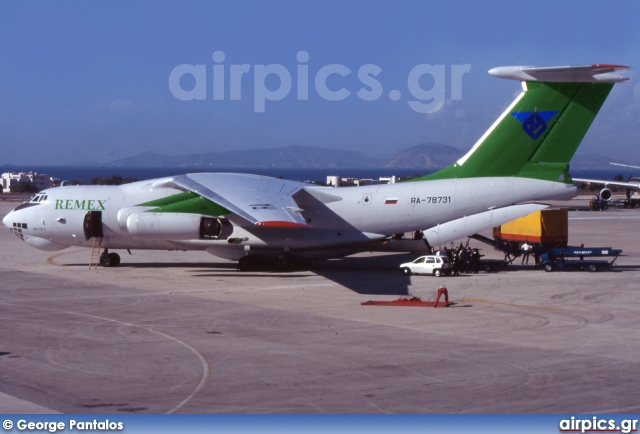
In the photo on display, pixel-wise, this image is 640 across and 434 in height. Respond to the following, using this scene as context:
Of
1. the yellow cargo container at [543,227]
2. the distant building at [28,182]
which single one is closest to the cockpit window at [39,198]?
the yellow cargo container at [543,227]

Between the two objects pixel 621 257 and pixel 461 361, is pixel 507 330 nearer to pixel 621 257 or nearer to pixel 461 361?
pixel 461 361

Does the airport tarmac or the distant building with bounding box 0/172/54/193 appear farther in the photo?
the distant building with bounding box 0/172/54/193

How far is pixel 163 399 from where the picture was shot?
12594 mm

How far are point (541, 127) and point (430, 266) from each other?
6340 mm

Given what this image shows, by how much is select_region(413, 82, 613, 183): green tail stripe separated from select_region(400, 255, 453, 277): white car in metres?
3.41

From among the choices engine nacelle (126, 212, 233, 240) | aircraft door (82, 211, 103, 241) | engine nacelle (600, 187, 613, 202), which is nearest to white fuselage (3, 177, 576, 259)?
engine nacelle (126, 212, 233, 240)

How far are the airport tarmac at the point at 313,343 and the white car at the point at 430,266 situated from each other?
1.40ft

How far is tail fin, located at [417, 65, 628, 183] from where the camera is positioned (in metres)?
28.6

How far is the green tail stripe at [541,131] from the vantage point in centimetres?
2870

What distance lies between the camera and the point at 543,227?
3116cm

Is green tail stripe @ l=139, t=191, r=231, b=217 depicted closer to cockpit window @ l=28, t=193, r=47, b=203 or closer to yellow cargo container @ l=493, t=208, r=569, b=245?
cockpit window @ l=28, t=193, r=47, b=203

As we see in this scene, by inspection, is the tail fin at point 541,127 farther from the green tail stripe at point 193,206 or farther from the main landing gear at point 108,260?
the main landing gear at point 108,260

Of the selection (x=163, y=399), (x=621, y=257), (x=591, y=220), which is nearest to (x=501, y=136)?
(x=621, y=257)

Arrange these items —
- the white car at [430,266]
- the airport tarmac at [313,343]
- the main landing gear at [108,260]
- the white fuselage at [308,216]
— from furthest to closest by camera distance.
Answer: the main landing gear at [108,260] < the white car at [430,266] < the white fuselage at [308,216] < the airport tarmac at [313,343]
